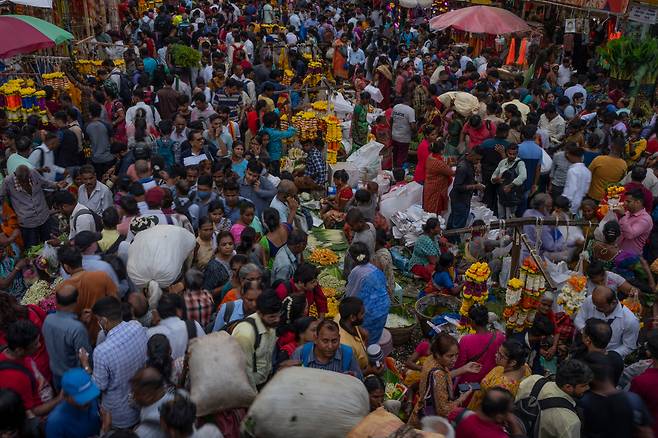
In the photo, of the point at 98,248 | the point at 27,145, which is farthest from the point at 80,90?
the point at 98,248

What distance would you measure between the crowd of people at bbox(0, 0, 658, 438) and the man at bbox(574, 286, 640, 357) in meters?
0.02

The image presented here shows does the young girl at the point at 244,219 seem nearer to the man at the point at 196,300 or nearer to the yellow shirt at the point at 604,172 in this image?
the man at the point at 196,300

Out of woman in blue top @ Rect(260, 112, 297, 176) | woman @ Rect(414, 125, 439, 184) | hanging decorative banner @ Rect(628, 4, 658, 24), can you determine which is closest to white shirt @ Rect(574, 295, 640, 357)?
woman @ Rect(414, 125, 439, 184)

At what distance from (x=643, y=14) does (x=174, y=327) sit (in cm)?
1169

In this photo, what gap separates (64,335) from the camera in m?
3.97

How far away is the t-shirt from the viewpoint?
9531 mm

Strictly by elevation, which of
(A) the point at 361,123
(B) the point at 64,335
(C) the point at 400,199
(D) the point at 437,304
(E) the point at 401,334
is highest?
(B) the point at 64,335

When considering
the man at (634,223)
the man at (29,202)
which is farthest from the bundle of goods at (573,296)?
the man at (29,202)

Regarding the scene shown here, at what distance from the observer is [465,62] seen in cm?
1341

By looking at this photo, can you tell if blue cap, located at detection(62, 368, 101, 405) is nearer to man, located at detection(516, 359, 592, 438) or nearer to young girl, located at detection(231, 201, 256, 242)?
young girl, located at detection(231, 201, 256, 242)

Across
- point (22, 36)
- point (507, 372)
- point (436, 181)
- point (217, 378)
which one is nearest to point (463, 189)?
point (436, 181)

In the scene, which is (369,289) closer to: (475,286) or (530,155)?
(475,286)

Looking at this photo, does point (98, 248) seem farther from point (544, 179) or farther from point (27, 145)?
point (544, 179)

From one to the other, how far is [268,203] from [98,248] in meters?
2.09
